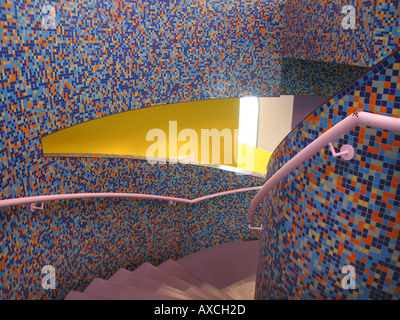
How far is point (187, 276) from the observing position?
4.80 m

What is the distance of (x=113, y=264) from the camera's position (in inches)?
187

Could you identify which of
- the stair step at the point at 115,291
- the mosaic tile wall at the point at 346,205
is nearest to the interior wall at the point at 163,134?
the stair step at the point at 115,291

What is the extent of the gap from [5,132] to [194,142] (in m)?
3.83

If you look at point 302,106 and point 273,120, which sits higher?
point 302,106

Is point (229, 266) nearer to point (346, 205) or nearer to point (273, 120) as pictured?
point (346, 205)

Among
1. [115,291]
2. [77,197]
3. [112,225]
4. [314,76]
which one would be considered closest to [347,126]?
[77,197]

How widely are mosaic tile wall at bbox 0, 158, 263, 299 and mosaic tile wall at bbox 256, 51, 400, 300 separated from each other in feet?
7.13

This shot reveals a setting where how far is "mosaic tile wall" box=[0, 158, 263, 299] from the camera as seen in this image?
10.6 feet

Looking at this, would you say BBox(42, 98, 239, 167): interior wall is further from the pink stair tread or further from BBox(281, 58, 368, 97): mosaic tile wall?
the pink stair tread

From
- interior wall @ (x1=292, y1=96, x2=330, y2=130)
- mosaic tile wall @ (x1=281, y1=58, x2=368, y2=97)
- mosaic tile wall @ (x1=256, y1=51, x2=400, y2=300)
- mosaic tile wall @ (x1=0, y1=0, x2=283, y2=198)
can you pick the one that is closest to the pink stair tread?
mosaic tile wall @ (x1=0, y1=0, x2=283, y2=198)

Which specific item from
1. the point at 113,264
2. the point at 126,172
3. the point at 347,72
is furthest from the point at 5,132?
the point at 347,72

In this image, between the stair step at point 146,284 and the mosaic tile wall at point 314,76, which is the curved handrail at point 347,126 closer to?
the stair step at point 146,284

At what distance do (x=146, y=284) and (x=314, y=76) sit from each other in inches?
176
